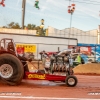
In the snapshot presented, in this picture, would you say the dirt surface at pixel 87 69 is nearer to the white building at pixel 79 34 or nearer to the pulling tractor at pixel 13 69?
the pulling tractor at pixel 13 69

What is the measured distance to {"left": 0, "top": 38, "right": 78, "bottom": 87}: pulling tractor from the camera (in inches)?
448

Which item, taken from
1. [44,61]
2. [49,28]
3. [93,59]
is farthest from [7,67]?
[49,28]

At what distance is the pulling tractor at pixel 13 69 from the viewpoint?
11375 mm

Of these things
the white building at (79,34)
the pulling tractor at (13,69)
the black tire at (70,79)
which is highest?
the white building at (79,34)

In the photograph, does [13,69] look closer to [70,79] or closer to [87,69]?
[70,79]

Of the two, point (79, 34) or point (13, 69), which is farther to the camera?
point (79, 34)

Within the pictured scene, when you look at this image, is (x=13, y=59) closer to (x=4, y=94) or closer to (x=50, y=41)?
(x=4, y=94)

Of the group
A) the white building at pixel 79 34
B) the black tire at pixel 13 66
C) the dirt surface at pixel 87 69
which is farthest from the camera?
the white building at pixel 79 34

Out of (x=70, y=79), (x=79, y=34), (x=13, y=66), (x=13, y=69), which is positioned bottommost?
(x=70, y=79)

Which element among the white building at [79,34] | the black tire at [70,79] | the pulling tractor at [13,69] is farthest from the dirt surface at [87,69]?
the white building at [79,34]

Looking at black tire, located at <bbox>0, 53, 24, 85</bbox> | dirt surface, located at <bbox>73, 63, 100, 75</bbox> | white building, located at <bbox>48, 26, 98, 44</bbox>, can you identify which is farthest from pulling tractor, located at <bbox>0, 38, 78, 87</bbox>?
white building, located at <bbox>48, 26, 98, 44</bbox>

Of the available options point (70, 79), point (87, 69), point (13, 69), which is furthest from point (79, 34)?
point (13, 69)

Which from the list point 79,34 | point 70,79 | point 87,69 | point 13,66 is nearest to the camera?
point 13,66

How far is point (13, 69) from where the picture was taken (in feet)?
37.5
